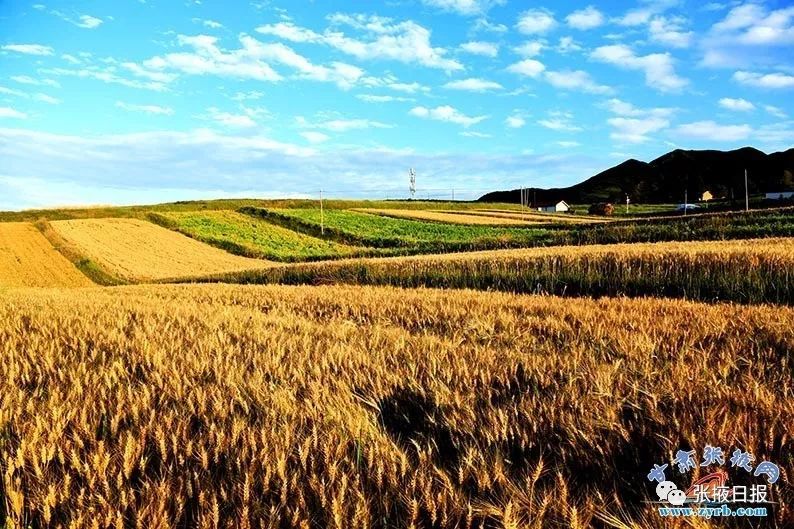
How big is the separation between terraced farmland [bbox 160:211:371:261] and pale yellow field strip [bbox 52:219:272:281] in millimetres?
1932

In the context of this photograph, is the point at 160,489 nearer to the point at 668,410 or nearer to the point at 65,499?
the point at 65,499

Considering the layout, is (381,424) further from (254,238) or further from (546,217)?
(546,217)

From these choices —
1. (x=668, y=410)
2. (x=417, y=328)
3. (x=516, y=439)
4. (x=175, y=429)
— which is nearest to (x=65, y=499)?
(x=175, y=429)

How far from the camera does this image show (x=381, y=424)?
3.00 metres

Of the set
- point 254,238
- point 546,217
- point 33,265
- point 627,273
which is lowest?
point 33,265

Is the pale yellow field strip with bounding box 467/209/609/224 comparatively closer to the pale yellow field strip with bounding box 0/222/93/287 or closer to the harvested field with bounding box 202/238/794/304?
the pale yellow field strip with bounding box 0/222/93/287

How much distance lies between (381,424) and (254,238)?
2454 inches

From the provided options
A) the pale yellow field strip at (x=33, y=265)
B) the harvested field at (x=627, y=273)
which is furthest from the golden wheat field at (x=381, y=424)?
the pale yellow field strip at (x=33, y=265)

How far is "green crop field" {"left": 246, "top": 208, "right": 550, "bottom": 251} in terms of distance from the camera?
2340 inches

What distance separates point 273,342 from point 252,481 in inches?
118

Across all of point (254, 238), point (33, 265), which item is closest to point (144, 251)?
point (33, 265)

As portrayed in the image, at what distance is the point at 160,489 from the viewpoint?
2.05m

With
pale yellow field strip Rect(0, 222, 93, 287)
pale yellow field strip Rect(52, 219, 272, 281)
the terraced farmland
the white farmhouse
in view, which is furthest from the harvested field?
the white farmhouse

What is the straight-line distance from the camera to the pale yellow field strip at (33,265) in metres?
38.2
